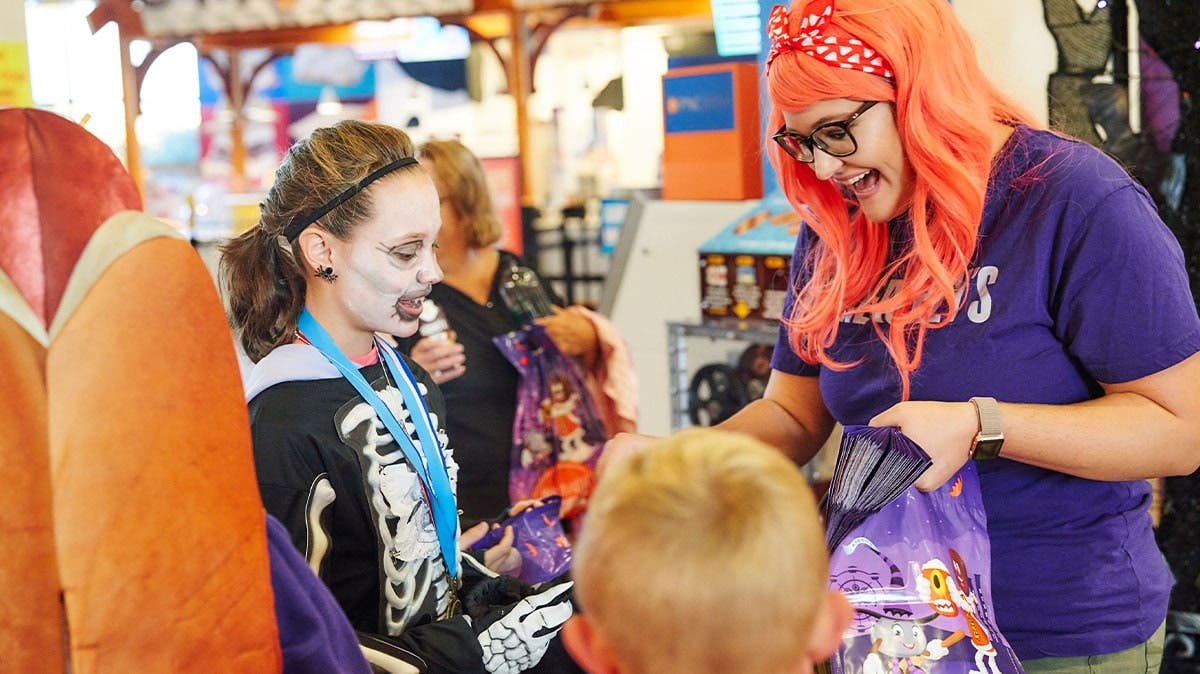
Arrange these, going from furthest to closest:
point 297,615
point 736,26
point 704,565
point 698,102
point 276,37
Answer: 1. point 276,37
2. point 736,26
3. point 698,102
4. point 297,615
5. point 704,565

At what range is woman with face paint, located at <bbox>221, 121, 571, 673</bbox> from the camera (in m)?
1.54

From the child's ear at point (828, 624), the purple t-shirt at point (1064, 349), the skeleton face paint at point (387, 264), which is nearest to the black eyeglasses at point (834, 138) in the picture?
the purple t-shirt at point (1064, 349)

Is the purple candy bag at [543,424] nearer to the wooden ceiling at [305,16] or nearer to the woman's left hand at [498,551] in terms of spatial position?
the woman's left hand at [498,551]

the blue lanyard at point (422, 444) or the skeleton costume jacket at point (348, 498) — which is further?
the blue lanyard at point (422, 444)

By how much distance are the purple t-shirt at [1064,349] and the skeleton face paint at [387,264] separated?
0.71 meters

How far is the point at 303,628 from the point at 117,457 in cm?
27

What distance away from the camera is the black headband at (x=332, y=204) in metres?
1.79

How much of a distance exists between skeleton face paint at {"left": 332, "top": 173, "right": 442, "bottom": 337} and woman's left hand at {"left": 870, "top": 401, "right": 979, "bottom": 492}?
713 millimetres

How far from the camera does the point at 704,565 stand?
2.92ft

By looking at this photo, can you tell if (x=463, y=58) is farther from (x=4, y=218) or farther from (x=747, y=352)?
(x=4, y=218)

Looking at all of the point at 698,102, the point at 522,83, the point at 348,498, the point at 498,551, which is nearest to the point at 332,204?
the point at 348,498

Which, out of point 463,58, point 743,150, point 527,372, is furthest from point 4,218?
point 463,58

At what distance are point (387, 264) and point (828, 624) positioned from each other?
1001mm

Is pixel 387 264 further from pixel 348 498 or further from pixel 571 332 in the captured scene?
pixel 571 332
